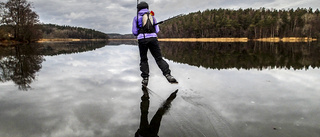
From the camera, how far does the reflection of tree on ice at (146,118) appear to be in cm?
276

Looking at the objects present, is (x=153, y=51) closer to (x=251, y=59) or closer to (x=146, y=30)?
(x=146, y=30)

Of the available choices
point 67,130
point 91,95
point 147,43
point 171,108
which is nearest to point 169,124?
point 171,108

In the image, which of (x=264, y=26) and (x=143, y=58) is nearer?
(x=143, y=58)

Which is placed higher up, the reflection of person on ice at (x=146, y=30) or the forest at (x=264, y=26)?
the forest at (x=264, y=26)

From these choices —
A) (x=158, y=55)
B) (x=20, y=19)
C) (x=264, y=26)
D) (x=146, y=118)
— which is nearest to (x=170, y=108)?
(x=146, y=118)

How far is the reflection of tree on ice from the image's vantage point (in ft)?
9.07

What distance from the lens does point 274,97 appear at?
4.52 metres

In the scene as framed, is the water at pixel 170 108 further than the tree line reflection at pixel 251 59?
No

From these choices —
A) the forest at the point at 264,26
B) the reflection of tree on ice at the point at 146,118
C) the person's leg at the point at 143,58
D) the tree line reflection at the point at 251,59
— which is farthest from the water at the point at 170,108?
the forest at the point at 264,26

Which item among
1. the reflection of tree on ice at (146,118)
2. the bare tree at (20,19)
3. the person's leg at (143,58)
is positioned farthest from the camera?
the bare tree at (20,19)

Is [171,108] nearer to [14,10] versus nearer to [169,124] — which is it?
[169,124]

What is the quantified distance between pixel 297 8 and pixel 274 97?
12314cm

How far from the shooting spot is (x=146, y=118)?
331 cm

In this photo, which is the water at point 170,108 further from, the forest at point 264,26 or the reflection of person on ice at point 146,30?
the forest at point 264,26
